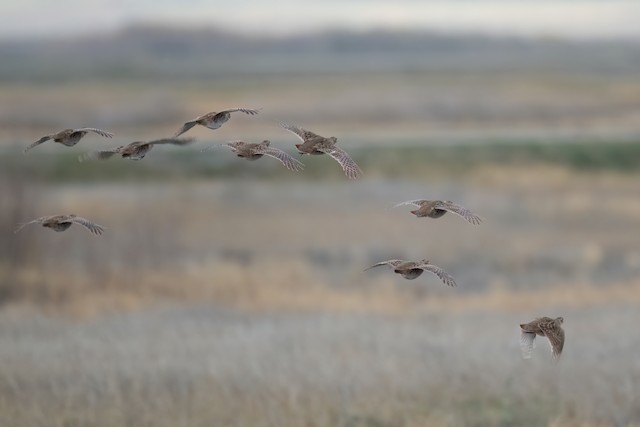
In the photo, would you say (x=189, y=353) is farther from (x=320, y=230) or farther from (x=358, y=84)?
(x=358, y=84)

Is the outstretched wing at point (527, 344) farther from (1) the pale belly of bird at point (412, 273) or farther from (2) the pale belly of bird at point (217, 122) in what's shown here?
(2) the pale belly of bird at point (217, 122)

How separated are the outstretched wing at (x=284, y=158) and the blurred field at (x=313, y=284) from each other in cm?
425

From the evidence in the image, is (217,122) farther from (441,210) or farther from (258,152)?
(441,210)

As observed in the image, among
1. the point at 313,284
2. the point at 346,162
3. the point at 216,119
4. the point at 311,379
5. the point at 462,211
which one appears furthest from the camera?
the point at 313,284

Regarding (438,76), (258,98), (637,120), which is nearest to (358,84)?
(438,76)

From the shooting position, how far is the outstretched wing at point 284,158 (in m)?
5.24

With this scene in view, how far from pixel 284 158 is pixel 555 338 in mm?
1389

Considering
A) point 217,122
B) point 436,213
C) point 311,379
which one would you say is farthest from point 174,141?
point 311,379

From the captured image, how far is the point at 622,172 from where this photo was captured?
123 ft

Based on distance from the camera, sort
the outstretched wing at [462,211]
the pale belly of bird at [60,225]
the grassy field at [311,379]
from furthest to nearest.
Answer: the grassy field at [311,379] → the pale belly of bird at [60,225] → the outstretched wing at [462,211]

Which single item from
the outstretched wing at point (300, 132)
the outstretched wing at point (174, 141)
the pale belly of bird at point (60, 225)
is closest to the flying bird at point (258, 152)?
the outstretched wing at point (300, 132)

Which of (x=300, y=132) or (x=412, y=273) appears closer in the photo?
(x=412, y=273)

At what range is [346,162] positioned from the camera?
16.7 feet

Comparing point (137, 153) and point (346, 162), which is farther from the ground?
point (137, 153)
